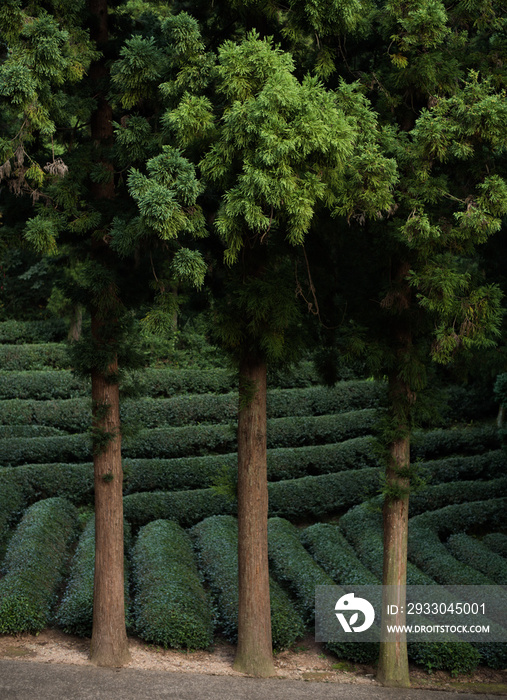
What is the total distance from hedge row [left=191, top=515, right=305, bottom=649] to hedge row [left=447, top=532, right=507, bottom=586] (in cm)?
388

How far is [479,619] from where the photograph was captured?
1029 cm

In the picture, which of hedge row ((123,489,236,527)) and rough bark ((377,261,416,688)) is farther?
hedge row ((123,489,236,527))

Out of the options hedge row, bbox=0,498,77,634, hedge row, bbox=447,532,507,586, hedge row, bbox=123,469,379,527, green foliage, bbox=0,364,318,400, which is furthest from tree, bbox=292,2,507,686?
green foliage, bbox=0,364,318,400

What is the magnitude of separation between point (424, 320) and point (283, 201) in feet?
9.78

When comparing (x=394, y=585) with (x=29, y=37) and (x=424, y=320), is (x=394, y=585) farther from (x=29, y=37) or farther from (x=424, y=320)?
(x=29, y=37)

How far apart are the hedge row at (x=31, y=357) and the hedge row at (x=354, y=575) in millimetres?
11010

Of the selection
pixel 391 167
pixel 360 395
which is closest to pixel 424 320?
pixel 391 167

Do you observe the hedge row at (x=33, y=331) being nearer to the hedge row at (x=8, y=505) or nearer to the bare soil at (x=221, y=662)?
the hedge row at (x=8, y=505)

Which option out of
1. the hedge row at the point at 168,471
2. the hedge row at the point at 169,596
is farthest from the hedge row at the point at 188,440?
the hedge row at the point at 169,596

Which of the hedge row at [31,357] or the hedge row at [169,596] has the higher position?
the hedge row at [31,357]

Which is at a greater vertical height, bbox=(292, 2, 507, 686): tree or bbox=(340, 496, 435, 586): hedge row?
bbox=(292, 2, 507, 686): tree

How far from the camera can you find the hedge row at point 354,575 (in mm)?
9367

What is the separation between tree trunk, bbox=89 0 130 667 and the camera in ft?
28.3

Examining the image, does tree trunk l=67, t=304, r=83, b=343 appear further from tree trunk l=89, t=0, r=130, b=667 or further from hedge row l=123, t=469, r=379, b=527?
tree trunk l=89, t=0, r=130, b=667
